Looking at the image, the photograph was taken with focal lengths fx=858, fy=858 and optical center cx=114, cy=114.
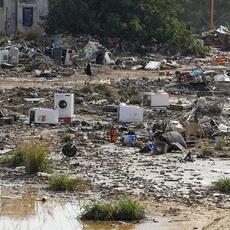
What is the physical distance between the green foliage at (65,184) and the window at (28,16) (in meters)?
33.3

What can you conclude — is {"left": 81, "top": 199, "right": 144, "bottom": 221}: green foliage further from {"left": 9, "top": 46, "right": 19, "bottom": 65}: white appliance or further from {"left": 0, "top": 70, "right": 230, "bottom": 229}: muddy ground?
{"left": 9, "top": 46, "right": 19, "bottom": 65}: white appliance

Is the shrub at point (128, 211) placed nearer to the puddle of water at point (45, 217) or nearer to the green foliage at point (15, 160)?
the puddle of water at point (45, 217)

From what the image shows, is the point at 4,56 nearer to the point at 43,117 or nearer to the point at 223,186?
the point at 43,117

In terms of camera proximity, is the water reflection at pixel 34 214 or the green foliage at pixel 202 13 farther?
the green foliage at pixel 202 13

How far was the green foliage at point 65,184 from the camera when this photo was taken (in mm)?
12596

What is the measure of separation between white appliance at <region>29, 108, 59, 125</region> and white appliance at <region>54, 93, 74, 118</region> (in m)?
0.57

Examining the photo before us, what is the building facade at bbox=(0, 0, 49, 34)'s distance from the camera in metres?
45.1

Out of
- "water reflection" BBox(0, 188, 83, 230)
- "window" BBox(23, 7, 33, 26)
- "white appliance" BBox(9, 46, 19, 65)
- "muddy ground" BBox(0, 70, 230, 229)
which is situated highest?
"window" BBox(23, 7, 33, 26)

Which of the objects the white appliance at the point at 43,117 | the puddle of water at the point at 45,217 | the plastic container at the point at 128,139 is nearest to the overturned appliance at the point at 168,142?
the plastic container at the point at 128,139

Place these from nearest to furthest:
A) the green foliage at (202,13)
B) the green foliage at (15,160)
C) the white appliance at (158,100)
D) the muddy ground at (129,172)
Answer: the muddy ground at (129,172), the green foliage at (15,160), the white appliance at (158,100), the green foliage at (202,13)

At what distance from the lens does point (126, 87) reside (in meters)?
27.1

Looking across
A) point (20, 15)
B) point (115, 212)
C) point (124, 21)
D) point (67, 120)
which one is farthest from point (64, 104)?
point (20, 15)

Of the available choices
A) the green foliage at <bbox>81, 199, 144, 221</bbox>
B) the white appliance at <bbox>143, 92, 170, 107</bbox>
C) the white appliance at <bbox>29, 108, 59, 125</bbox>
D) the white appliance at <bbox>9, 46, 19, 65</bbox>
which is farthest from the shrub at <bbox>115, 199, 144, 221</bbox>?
the white appliance at <bbox>9, 46, 19, 65</bbox>

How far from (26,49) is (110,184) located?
78.9 ft
